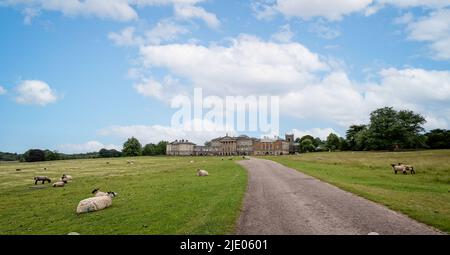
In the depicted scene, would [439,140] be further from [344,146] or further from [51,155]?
[51,155]

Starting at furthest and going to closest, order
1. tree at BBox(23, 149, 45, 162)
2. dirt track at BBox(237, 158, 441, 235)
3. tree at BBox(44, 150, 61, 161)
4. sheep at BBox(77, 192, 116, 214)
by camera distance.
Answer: tree at BBox(44, 150, 61, 161)
tree at BBox(23, 149, 45, 162)
sheep at BBox(77, 192, 116, 214)
dirt track at BBox(237, 158, 441, 235)

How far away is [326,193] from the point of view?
2225 centimetres

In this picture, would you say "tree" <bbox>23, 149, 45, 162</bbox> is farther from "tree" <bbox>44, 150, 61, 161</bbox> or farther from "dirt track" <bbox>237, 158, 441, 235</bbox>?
"dirt track" <bbox>237, 158, 441, 235</bbox>

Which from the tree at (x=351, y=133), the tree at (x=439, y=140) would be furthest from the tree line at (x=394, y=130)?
the tree at (x=351, y=133)

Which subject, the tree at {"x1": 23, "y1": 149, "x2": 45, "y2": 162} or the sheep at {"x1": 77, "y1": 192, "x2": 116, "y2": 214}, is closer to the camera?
the sheep at {"x1": 77, "y1": 192, "x2": 116, "y2": 214}

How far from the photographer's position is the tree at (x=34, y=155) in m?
167

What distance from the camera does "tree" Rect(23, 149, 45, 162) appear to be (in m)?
167

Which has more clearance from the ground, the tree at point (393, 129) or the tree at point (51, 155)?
the tree at point (393, 129)

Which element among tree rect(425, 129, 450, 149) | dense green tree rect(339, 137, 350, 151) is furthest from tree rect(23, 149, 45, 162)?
tree rect(425, 129, 450, 149)

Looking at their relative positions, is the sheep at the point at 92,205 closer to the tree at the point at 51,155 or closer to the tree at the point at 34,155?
the tree at the point at 34,155

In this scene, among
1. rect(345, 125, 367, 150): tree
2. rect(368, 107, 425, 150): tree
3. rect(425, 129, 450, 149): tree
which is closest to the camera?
rect(368, 107, 425, 150): tree
